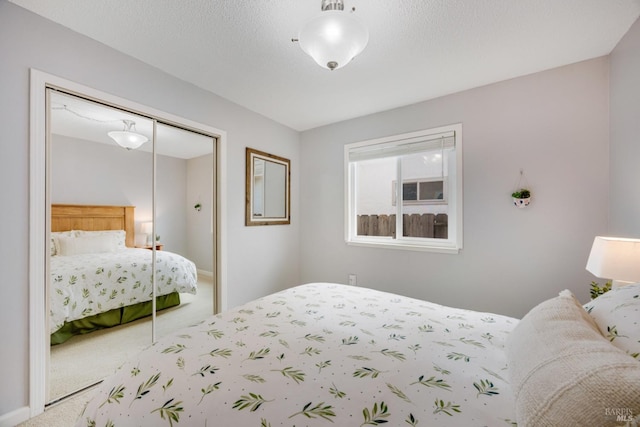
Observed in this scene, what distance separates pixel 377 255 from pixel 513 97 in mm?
2000

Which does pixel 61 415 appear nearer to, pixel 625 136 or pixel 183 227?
pixel 183 227

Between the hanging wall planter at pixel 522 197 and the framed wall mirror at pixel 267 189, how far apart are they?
2514 millimetres

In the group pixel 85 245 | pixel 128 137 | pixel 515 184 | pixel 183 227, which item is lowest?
pixel 85 245

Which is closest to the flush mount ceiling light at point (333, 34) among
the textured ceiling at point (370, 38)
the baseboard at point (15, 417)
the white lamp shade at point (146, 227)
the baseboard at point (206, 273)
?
the textured ceiling at point (370, 38)

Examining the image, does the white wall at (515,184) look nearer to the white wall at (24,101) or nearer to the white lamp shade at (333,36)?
the white lamp shade at (333,36)

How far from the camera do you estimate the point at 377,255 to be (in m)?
3.03

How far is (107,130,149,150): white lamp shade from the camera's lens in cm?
201

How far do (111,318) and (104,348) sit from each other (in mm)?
224

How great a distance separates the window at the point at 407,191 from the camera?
262cm

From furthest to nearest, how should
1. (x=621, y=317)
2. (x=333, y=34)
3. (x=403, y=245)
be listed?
(x=403, y=245) < (x=333, y=34) < (x=621, y=317)

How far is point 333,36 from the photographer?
127cm

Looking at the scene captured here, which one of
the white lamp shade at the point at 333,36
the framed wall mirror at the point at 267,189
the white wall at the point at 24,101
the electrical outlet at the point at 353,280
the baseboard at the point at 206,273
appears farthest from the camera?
the electrical outlet at the point at 353,280

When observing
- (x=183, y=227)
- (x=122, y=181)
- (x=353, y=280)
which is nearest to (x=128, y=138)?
(x=122, y=181)

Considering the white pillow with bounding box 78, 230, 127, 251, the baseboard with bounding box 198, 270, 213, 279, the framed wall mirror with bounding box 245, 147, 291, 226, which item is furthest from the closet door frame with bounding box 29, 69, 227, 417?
the framed wall mirror with bounding box 245, 147, 291, 226
